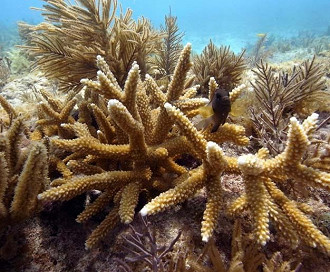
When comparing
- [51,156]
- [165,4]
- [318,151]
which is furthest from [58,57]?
[165,4]

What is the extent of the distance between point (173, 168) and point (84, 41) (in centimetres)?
260

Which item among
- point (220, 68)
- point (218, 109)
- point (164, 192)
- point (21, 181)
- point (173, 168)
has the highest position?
point (220, 68)

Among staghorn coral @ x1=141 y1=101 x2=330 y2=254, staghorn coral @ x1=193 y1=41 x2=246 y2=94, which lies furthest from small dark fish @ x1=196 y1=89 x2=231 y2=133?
staghorn coral @ x1=193 y1=41 x2=246 y2=94

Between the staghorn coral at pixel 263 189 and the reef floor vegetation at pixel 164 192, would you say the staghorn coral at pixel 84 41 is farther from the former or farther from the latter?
the staghorn coral at pixel 263 189

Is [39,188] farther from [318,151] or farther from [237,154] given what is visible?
[318,151]

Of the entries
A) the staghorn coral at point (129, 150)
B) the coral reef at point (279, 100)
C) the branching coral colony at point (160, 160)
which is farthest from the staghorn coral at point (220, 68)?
the staghorn coral at point (129, 150)

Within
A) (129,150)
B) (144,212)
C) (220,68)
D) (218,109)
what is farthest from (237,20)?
(144,212)

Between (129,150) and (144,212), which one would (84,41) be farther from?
(144,212)

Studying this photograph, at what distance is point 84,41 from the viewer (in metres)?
3.64

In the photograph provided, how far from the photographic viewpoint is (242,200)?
192 cm

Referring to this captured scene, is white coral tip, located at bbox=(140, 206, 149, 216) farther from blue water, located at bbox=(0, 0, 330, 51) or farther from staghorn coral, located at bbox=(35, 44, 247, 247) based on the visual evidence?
blue water, located at bbox=(0, 0, 330, 51)

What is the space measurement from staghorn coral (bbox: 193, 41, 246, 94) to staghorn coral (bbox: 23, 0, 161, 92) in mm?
1218

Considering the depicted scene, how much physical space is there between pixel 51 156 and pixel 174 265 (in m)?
1.74

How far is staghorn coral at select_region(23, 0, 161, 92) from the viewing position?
11.6 ft
